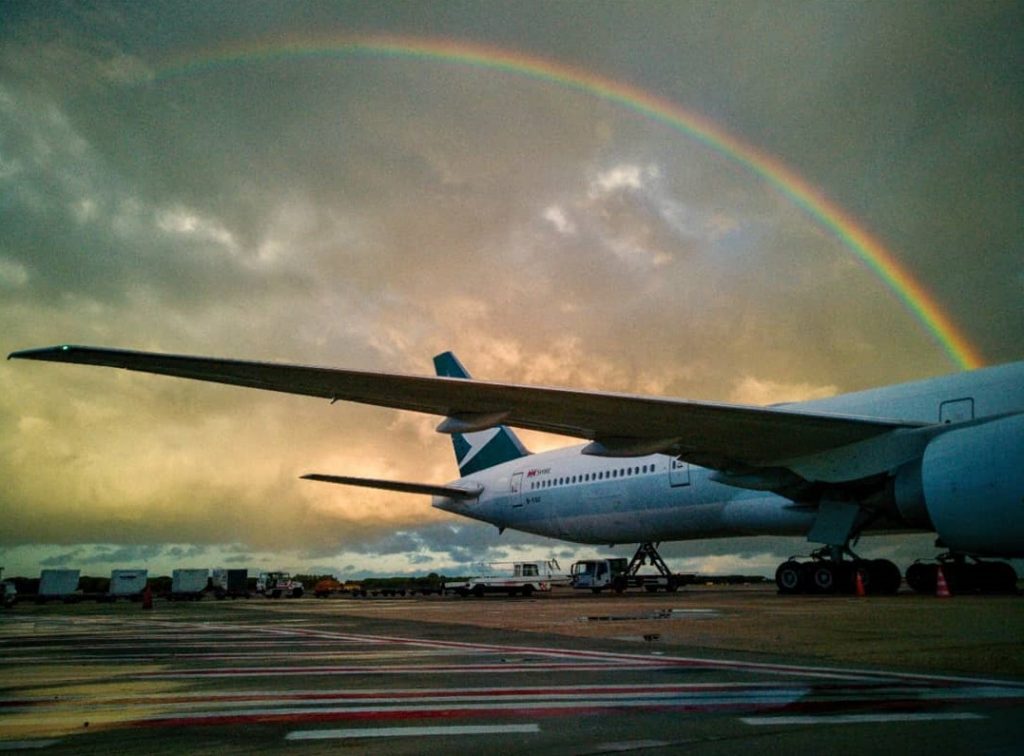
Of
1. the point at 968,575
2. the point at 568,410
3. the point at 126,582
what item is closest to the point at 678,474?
the point at 968,575

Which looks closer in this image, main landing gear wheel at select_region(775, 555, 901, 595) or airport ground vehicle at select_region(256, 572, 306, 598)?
main landing gear wheel at select_region(775, 555, 901, 595)

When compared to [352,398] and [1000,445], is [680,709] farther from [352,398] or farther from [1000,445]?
[1000,445]

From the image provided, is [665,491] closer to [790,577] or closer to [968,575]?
[790,577]

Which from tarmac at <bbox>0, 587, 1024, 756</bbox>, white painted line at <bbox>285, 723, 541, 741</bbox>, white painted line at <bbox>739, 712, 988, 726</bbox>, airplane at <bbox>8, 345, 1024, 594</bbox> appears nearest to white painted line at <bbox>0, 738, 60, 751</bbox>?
tarmac at <bbox>0, 587, 1024, 756</bbox>

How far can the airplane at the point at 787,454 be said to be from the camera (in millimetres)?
10000

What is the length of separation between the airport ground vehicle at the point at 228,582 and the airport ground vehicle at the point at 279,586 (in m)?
1.66

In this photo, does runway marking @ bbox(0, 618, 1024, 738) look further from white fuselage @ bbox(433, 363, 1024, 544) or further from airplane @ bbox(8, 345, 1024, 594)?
white fuselage @ bbox(433, 363, 1024, 544)

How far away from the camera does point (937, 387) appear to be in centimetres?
1589

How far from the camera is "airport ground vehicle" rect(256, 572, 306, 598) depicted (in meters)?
41.9

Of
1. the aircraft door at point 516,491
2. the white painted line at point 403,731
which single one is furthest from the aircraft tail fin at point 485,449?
the white painted line at point 403,731

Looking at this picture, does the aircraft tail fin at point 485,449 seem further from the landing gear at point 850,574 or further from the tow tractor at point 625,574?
the landing gear at point 850,574

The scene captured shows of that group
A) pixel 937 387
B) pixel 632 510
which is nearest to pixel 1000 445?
pixel 937 387

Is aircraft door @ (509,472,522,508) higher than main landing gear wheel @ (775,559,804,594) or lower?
higher

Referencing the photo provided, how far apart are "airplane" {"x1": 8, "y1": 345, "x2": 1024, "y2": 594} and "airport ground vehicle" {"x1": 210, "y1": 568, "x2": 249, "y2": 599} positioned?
19.7 metres
